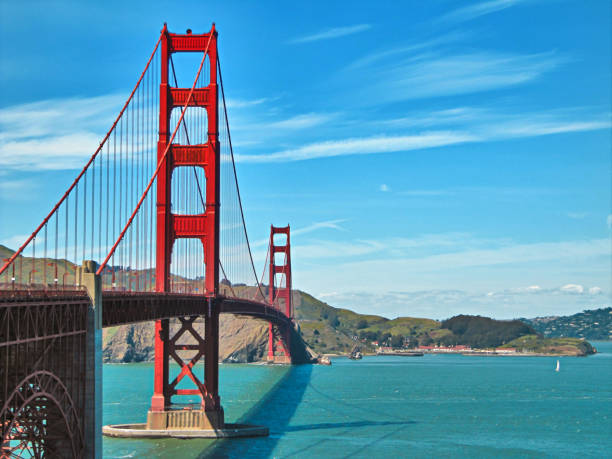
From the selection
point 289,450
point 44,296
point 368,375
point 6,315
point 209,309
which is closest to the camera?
point 6,315

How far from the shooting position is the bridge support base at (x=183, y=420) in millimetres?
49531

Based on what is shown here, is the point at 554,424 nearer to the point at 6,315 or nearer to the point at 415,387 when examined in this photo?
the point at 415,387

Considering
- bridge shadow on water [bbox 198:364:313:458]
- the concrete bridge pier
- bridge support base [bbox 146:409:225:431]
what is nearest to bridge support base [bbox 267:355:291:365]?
bridge shadow on water [bbox 198:364:313:458]

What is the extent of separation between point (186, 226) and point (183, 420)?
1170cm

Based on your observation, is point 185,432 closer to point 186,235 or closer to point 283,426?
point 283,426

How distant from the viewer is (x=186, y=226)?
5100 cm

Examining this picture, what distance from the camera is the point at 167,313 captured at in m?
43.2

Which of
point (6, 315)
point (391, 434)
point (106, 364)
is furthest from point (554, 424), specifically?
point (106, 364)

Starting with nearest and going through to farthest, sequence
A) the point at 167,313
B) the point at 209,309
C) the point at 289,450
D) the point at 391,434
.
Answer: the point at 167,313 → the point at 289,450 → the point at 209,309 → the point at 391,434

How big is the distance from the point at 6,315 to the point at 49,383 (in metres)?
5.05

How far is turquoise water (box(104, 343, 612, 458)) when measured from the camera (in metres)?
48.8

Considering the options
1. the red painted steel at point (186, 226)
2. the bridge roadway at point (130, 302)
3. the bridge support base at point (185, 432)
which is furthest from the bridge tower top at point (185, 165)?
the bridge support base at point (185, 432)

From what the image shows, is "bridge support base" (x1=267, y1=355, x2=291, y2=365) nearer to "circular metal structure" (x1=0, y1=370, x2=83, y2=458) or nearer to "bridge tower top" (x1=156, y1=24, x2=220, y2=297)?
"bridge tower top" (x1=156, y1=24, x2=220, y2=297)

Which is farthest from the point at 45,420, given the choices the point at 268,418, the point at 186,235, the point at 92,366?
the point at 268,418
